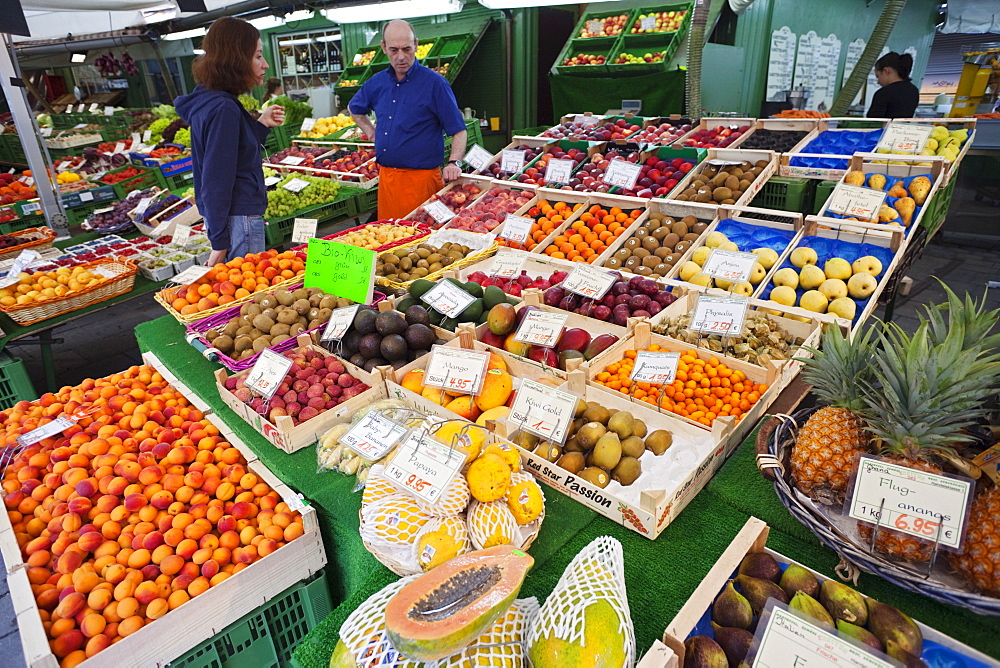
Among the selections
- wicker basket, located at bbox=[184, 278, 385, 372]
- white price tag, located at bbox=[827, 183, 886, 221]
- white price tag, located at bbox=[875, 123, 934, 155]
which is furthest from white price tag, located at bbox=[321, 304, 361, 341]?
white price tag, located at bbox=[875, 123, 934, 155]

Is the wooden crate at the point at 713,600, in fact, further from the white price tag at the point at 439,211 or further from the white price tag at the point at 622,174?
the white price tag at the point at 439,211

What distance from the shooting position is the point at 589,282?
2607mm

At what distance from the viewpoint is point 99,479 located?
1.86m

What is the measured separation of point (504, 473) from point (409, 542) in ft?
0.95

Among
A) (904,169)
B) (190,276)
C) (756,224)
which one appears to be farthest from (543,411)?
(904,169)

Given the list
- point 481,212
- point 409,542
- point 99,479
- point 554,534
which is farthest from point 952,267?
point 99,479

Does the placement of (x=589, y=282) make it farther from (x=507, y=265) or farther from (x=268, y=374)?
(x=268, y=374)

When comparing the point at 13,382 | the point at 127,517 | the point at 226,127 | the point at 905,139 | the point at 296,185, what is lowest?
the point at 13,382

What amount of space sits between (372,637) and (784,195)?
12.4 ft

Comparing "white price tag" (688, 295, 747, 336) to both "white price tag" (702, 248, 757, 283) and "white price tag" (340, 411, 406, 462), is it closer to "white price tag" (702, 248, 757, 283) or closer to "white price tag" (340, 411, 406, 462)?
"white price tag" (702, 248, 757, 283)

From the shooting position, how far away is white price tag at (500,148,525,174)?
4.64 meters

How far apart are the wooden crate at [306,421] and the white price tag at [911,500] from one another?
5.02 ft

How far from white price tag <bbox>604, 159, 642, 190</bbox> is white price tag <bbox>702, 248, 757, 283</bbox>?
47.3 inches

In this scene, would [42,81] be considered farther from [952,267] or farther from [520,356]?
[952,267]
